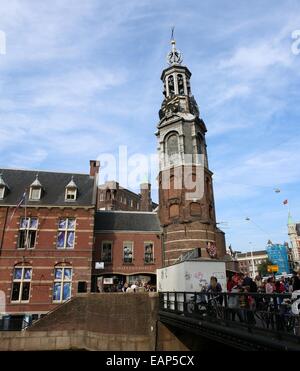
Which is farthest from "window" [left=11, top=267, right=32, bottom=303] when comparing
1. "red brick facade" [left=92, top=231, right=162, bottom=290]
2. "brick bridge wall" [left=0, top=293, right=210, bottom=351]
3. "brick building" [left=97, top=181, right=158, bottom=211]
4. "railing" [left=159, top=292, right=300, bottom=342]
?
"brick building" [left=97, top=181, right=158, bottom=211]

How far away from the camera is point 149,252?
3062 centimetres

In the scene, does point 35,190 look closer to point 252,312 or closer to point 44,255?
point 44,255

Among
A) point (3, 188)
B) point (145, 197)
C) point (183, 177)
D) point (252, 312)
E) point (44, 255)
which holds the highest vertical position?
point (145, 197)

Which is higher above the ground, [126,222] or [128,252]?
[126,222]

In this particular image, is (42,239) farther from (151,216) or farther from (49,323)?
(151,216)

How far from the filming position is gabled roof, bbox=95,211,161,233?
31.0 metres

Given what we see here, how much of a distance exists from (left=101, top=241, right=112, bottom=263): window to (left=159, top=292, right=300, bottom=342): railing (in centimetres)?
1747

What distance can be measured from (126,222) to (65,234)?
24.2 ft

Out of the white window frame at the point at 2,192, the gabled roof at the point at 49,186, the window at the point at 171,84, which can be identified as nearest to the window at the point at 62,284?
the gabled roof at the point at 49,186

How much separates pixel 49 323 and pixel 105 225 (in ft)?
40.9

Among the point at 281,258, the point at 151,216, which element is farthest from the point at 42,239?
the point at 281,258

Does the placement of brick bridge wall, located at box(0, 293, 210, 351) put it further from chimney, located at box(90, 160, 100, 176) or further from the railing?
chimney, located at box(90, 160, 100, 176)

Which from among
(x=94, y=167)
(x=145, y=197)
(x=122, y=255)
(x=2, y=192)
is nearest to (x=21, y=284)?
(x=2, y=192)

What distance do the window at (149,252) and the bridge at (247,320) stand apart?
17402mm
